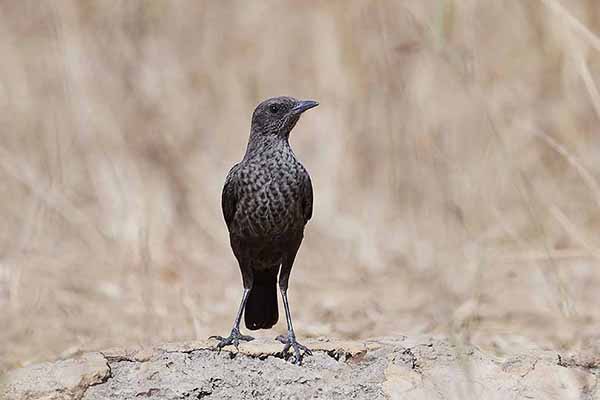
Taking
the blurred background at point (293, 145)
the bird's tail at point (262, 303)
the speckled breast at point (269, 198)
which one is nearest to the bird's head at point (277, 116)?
the speckled breast at point (269, 198)

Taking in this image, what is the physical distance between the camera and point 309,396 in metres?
4.37

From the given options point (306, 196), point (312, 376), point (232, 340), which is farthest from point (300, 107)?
point (312, 376)

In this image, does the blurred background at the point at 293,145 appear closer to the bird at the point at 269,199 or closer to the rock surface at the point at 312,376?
the bird at the point at 269,199

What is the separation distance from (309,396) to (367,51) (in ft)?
18.0

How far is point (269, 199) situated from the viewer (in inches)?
204

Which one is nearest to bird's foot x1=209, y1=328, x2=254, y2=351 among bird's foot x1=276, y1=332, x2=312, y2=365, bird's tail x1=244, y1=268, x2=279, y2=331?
bird's foot x1=276, y1=332, x2=312, y2=365

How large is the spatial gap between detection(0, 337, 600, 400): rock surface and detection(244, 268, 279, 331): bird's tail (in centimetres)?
105

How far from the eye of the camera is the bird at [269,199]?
5.19 metres

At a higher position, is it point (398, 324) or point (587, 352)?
point (398, 324)

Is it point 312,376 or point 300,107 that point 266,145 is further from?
point 312,376

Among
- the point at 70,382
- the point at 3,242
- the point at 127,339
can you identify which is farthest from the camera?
the point at 3,242

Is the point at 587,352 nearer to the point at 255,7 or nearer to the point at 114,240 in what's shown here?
the point at 114,240

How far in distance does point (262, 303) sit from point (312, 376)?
1.27m

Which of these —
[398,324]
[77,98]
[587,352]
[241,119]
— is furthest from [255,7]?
[587,352]
